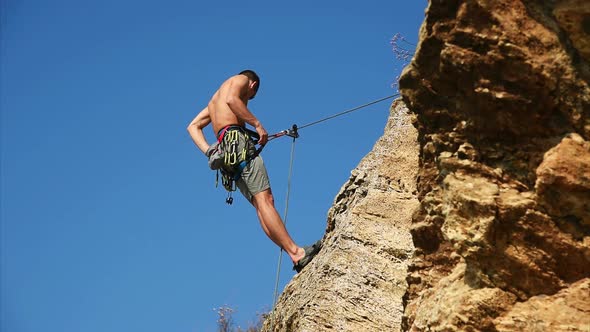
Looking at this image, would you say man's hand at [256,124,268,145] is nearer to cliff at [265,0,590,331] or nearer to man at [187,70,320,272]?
man at [187,70,320,272]

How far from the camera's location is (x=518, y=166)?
3.97m

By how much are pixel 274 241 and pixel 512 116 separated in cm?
467

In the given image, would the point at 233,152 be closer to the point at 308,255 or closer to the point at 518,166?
the point at 308,255

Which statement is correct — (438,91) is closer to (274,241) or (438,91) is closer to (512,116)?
(512,116)

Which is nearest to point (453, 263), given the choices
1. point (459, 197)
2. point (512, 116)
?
point (459, 197)

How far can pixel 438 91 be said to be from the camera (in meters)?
4.32

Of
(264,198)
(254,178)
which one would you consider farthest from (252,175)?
(264,198)

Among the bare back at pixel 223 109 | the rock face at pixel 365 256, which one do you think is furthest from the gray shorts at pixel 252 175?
the rock face at pixel 365 256

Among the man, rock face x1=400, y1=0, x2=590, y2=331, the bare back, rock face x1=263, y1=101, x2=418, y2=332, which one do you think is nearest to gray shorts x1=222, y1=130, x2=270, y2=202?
the man

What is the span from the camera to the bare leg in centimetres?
825

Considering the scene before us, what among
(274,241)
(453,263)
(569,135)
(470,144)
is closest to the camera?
(569,135)

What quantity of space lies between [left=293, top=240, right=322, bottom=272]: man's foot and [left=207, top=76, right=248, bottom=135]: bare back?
153 cm

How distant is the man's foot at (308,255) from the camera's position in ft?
26.5

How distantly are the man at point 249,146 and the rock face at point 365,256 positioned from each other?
0.42 metres
